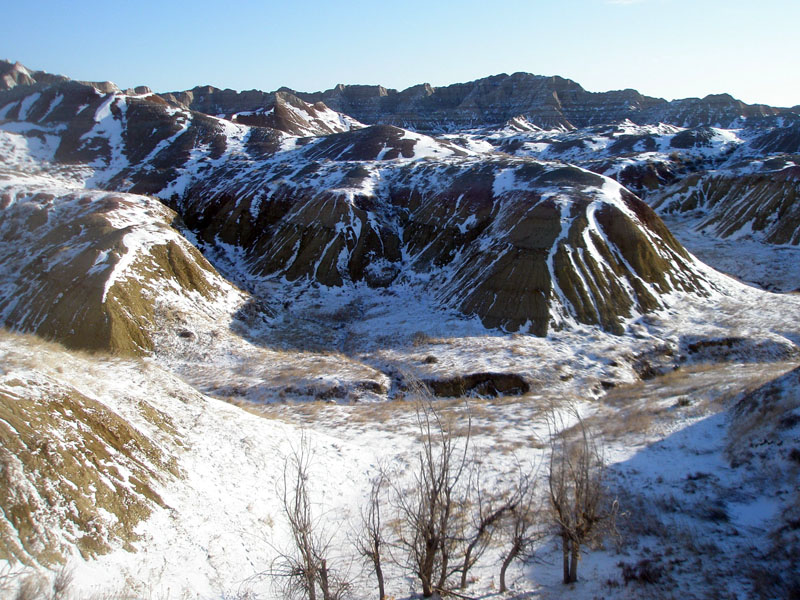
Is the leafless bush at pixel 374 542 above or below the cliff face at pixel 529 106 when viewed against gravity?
below

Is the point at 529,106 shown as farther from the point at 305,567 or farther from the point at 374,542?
the point at 305,567

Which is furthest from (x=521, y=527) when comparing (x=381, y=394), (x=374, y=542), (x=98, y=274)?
(x=98, y=274)

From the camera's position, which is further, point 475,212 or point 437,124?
point 437,124

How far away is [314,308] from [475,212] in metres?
18.0

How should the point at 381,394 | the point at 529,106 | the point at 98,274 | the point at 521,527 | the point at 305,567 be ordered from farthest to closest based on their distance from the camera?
1. the point at 529,106
2. the point at 98,274
3. the point at 381,394
4. the point at 521,527
5. the point at 305,567

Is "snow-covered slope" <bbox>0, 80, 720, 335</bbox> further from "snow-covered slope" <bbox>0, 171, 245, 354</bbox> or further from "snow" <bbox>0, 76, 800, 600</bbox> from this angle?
"snow-covered slope" <bbox>0, 171, 245, 354</bbox>

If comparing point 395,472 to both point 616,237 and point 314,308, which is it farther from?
point 616,237

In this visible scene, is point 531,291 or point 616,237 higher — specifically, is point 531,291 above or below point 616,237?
below

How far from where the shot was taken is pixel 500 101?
619 ft

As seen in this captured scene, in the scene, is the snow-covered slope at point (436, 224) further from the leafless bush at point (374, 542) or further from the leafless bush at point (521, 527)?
the leafless bush at point (374, 542)

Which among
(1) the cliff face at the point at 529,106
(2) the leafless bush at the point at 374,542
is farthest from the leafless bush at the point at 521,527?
(1) the cliff face at the point at 529,106

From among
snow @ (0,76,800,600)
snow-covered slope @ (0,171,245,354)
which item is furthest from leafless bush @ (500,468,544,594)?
snow-covered slope @ (0,171,245,354)

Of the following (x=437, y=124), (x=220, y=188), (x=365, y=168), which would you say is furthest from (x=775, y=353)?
(x=437, y=124)

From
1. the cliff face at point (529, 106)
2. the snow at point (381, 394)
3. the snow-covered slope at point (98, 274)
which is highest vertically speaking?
the cliff face at point (529, 106)
